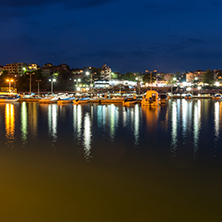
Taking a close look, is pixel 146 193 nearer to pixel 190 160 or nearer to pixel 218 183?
pixel 218 183

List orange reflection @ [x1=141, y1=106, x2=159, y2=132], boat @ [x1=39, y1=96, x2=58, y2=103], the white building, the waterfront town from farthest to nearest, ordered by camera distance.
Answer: the white building, the waterfront town, boat @ [x1=39, y1=96, x2=58, y2=103], orange reflection @ [x1=141, y1=106, x2=159, y2=132]

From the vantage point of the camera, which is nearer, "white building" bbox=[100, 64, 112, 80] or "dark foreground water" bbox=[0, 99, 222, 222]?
"dark foreground water" bbox=[0, 99, 222, 222]

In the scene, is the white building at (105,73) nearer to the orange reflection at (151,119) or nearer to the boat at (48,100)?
the boat at (48,100)

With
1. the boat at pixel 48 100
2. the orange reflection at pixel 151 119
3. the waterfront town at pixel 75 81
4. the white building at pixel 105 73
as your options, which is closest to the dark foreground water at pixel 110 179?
the orange reflection at pixel 151 119

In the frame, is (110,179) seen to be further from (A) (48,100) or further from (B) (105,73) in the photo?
(B) (105,73)

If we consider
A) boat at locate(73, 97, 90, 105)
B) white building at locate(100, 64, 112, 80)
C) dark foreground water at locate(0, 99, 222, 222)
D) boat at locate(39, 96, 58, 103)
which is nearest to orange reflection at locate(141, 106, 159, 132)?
dark foreground water at locate(0, 99, 222, 222)

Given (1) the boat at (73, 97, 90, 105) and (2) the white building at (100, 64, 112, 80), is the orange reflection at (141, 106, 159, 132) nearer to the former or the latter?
(1) the boat at (73, 97, 90, 105)

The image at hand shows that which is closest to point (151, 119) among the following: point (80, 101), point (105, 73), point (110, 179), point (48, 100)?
point (110, 179)

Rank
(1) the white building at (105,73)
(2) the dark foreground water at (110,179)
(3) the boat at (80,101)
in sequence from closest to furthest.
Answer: (2) the dark foreground water at (110,179), (3) the boat at (80,101), (1) the white building at (105,73)

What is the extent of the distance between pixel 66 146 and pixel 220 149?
7.38 meters

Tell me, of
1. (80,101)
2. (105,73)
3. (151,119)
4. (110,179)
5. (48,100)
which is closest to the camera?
(110,179)

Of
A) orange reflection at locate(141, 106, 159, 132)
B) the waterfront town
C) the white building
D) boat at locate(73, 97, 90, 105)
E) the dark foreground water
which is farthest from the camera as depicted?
the white building

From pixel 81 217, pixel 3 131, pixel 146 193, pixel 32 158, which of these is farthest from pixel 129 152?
pixel 3 131

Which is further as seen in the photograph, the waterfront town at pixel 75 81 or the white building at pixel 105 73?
the white building at pixel 105 73
